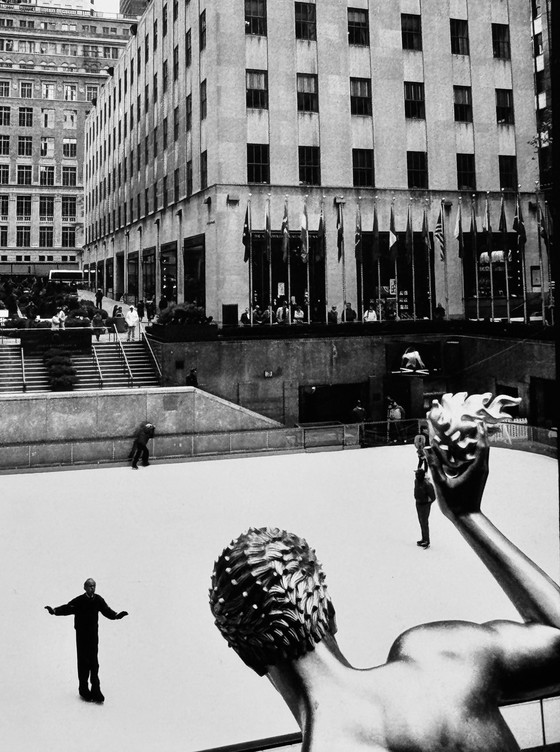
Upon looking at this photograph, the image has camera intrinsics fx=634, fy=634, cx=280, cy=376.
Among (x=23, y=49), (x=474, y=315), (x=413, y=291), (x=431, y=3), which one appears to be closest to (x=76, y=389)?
(x=413, y=291)

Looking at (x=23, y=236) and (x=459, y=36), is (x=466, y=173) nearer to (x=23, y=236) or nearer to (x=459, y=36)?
(x=459, y=36)

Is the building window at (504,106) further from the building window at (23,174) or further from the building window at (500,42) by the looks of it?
the building window at (23,174)

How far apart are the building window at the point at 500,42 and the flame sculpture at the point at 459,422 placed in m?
33.4

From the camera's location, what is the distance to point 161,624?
7781 millimetres

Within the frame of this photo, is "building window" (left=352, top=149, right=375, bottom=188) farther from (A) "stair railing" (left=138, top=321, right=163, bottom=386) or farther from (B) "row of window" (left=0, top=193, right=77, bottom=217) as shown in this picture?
(B) "row of window" (left=0, top=193, right=77, bottom=217)

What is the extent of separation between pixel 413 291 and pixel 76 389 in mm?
15094

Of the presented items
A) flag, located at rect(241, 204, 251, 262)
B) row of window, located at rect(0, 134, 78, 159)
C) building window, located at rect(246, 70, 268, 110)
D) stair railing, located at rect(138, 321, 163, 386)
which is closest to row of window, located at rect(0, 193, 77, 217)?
row of window, located at rect(0, 134, 78, 159)

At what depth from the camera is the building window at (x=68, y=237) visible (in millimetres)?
61875

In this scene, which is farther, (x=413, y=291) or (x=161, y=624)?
(x=413, y=291)

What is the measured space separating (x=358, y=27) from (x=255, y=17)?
491 cm

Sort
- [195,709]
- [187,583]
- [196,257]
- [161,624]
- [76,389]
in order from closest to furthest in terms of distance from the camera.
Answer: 1. [195,709]
2. [161,624]
3. [187,583]
4. [76,389]
5. [196,257]

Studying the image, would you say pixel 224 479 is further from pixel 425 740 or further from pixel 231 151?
pixel 231 151

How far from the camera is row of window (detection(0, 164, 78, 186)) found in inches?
1983

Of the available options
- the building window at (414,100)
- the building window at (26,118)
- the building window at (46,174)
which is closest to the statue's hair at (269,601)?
the building window at (414,100)
